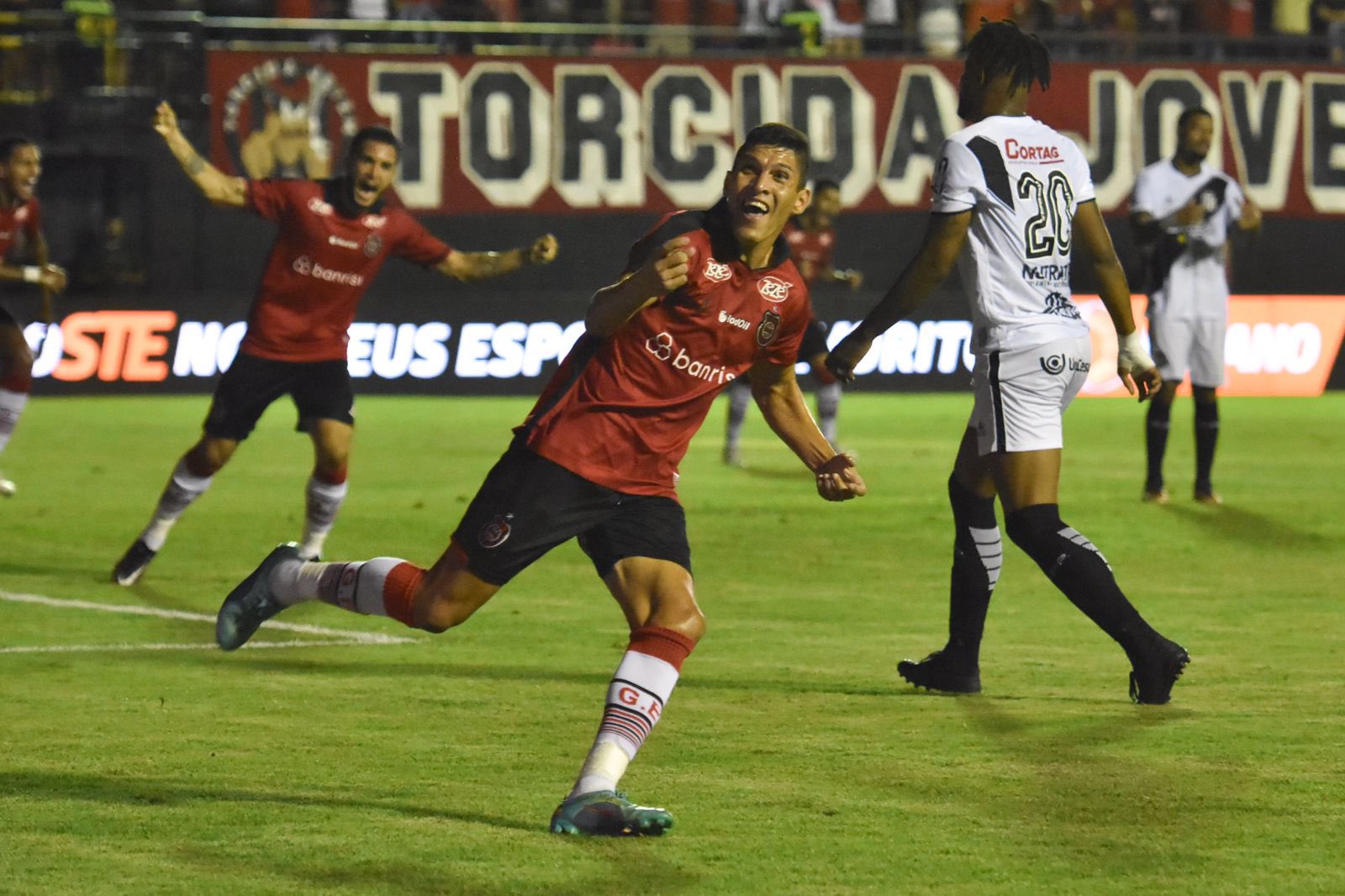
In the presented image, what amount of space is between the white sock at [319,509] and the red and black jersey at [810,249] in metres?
7.33

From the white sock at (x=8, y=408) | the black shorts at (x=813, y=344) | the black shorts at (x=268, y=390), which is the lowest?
the white sock at (x=8, y=408)

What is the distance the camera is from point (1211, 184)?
13922 millimetres

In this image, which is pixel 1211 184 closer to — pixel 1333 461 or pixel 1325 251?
pixel 1333 461

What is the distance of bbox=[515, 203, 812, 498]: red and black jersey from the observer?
18.4 feet

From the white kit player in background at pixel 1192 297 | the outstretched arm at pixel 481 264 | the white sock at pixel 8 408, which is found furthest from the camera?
the white kit player in background at pixel 1192 297

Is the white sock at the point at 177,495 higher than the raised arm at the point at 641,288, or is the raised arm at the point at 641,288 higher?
the raised arm at the point at 641,288

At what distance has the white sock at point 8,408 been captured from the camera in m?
12.5

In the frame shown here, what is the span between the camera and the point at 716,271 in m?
5.58

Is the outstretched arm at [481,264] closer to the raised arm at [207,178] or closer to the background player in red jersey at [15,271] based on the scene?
the raised arm at [207,178]

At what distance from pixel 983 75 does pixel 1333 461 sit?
443 inches

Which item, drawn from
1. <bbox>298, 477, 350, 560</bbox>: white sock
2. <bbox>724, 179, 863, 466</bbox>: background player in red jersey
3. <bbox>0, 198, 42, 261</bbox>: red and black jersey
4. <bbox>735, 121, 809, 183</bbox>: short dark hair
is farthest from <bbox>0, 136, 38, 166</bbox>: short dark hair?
<bbox>735, 121, 809, 183</bbox>: short dark hair

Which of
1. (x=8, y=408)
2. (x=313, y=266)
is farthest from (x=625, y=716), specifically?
(x=8, y=408)

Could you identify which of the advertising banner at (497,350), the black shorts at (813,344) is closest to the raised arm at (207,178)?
the black shorts at (813,344)

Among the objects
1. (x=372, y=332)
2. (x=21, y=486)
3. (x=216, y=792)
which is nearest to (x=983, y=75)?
(x=216, y=792)
